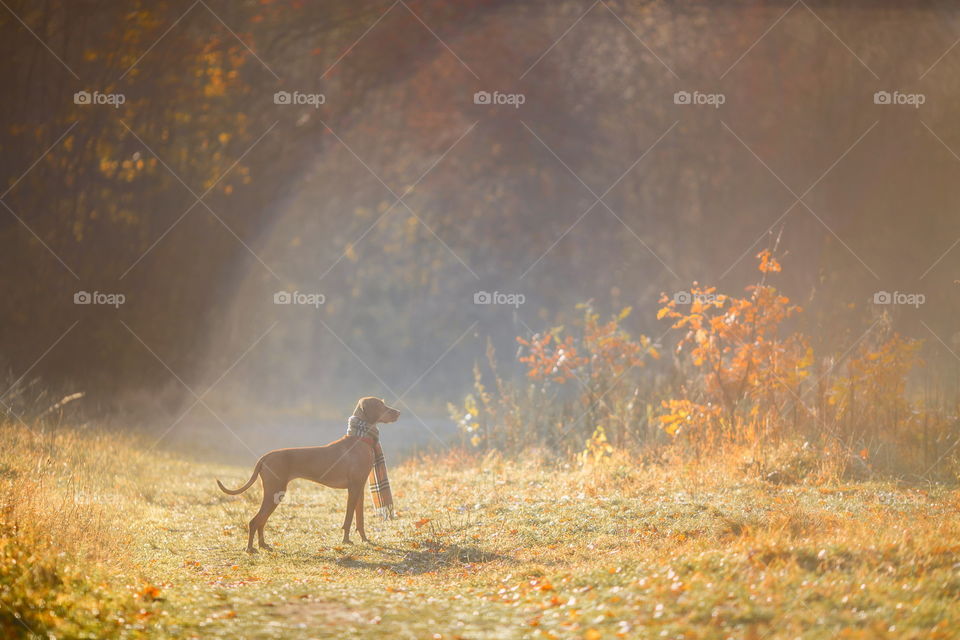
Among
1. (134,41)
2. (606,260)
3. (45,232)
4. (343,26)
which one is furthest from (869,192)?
(45,232)

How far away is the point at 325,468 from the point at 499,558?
1.61 metres

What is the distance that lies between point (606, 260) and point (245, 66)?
10.6m

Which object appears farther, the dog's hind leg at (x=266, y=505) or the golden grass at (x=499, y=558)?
the dog's hind leg at (x=266, y=505)

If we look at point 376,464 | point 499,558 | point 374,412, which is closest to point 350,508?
point 376,464

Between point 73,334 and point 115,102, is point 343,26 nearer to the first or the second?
point 115,102

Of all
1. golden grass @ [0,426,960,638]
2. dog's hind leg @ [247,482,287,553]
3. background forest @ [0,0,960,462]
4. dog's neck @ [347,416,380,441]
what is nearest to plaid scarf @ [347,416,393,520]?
dog's neck @ [347,416,380,441]

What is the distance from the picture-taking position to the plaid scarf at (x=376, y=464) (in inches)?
307

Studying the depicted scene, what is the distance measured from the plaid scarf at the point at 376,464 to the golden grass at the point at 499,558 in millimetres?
377

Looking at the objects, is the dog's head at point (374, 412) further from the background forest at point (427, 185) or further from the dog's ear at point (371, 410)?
the background forest at point (427, 185)

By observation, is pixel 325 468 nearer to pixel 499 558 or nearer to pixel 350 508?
pixel 350 508

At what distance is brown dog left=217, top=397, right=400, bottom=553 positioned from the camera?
290 inches

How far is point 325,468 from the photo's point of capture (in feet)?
24.9

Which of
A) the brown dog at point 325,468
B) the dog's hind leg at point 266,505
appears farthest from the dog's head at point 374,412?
the dog's hind leg at point 266,505

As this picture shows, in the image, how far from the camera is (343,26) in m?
18.3
